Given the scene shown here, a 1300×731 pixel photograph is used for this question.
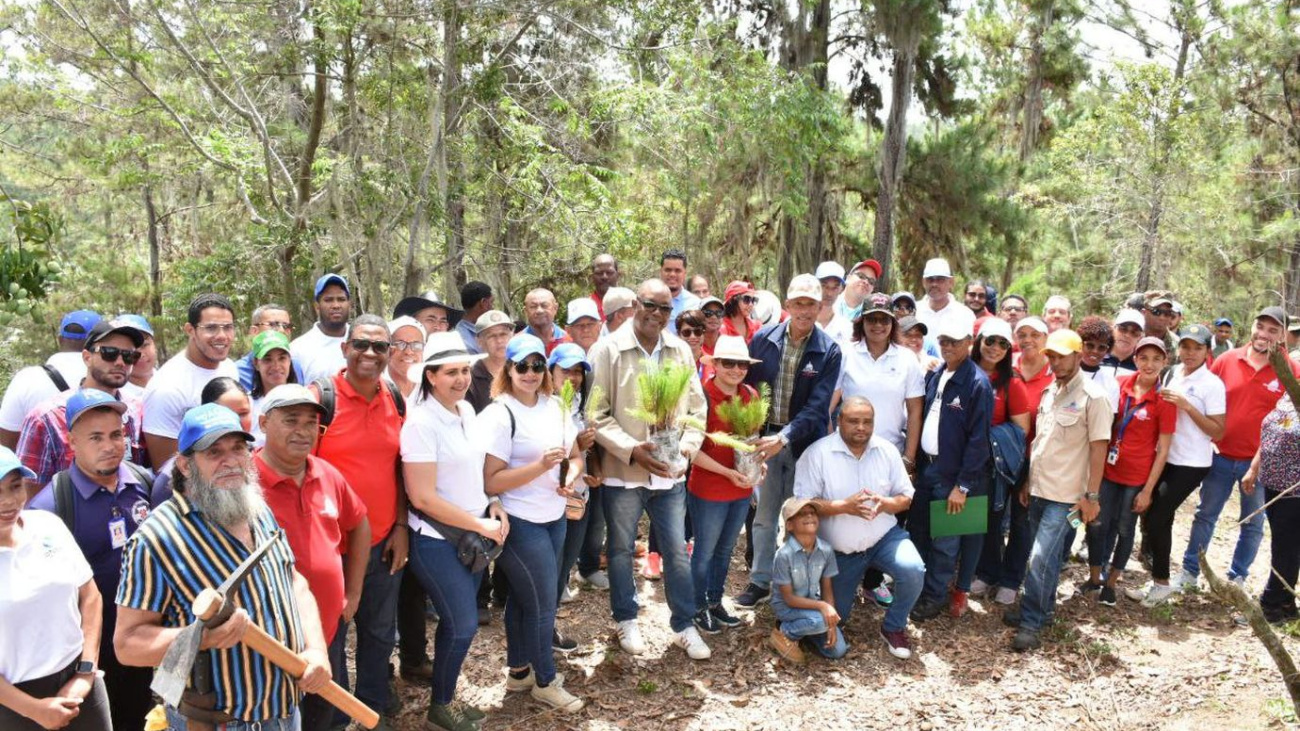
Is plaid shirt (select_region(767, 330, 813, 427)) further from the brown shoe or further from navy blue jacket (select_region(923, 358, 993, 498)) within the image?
the brown shoe

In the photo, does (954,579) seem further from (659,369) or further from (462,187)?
(462,187)

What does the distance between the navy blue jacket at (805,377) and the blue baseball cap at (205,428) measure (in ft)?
10.6

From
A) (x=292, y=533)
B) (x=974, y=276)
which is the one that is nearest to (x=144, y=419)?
(x=292, y=533)

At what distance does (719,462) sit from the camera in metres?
4.82

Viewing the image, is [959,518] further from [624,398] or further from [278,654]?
[278,654]

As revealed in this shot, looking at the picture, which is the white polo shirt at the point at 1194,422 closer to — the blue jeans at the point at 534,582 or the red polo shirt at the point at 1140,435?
the red polo shirt at the point at 1140,435

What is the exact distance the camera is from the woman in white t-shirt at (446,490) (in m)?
3.57

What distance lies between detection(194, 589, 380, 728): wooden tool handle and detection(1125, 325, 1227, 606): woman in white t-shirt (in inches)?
209

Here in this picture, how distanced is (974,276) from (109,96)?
16431mm

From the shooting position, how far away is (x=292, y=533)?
2957 millimetres

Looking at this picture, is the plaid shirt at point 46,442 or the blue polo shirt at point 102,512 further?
the plaid shirt at point 46,442

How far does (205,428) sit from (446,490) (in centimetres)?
132

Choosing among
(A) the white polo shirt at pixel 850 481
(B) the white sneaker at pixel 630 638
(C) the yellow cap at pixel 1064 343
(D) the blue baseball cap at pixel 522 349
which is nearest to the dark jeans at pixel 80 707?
(D) the blue baseball cap at pixel 522 349

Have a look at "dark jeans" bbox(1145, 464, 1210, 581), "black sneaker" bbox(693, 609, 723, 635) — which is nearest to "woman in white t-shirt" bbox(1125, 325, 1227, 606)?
"dark jeans" bbox(1145, 464, 1210, 581)
